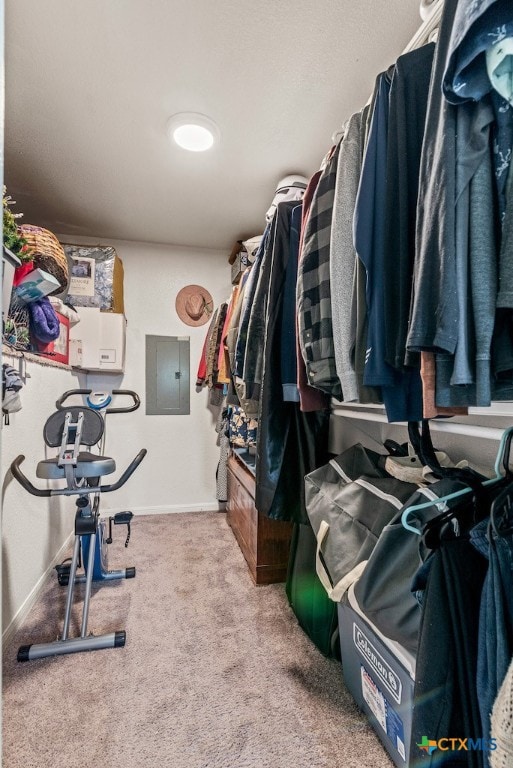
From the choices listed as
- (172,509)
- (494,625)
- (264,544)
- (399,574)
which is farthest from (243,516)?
(494,625)

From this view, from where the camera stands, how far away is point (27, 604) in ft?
5.73

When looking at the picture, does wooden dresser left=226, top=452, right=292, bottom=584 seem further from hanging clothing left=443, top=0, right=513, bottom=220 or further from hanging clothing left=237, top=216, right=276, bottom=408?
hanging clothing left=443, top=0, right=513, bottom=220

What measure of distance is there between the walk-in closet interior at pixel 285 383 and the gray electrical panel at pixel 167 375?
0.40m

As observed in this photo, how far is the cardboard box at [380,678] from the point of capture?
92 cm

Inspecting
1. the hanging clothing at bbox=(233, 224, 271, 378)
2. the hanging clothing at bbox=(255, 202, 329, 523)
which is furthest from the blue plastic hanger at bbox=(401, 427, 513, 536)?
the hanging clothing at bbox=(233, 224, 271, 378)

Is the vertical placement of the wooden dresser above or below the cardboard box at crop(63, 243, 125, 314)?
below

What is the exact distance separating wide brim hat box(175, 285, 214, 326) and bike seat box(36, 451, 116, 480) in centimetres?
190

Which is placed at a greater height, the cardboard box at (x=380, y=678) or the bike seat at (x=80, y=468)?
the bike seat at (x=80, y=468)

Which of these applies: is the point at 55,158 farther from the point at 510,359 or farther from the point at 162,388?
the point at 510,359

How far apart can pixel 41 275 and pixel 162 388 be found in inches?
68.4

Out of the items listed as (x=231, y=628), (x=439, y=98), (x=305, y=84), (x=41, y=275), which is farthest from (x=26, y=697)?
(x=305, y=84)

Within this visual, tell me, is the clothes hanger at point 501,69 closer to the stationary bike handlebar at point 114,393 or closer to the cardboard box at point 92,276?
the stationary bike handlebar at point 114,393

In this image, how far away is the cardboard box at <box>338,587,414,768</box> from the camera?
3.02 feet

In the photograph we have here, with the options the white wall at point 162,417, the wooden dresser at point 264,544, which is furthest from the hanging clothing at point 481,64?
the white wall at point 162,417
